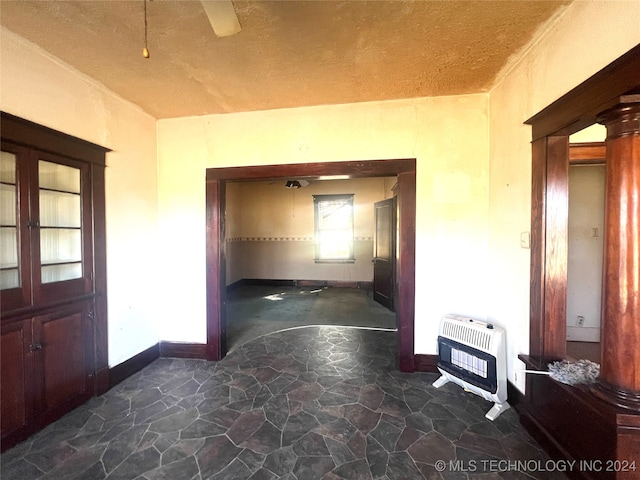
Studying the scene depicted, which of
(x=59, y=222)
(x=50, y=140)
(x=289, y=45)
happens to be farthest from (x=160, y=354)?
(x=289, y=45)

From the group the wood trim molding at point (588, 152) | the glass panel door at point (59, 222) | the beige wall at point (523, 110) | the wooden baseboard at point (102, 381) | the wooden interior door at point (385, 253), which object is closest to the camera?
the beige wall at point (523, 110)

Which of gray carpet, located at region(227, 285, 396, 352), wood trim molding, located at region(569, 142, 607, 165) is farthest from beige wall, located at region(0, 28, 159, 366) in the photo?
wood trim molding, located at region(569, 142, 607, 165)

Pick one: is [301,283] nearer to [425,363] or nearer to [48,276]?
[425,363]

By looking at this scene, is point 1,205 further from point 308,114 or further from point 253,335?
point 253,335

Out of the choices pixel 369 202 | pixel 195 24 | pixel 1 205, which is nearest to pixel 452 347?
pixel 195 24

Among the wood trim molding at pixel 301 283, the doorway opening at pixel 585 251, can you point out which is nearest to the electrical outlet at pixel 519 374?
the doorway opening at pixel 585 251

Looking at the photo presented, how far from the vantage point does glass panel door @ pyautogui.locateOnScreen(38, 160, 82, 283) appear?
2.07 meters

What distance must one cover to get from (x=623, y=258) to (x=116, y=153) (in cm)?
387

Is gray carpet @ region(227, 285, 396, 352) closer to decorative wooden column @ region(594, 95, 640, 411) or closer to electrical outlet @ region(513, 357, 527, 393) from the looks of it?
electrical outlet @ region(513, 357, 527, 393)

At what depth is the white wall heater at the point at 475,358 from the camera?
2.09 meters

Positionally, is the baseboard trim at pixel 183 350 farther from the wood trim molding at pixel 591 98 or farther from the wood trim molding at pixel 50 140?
the wood trim molding at pixel 591 98

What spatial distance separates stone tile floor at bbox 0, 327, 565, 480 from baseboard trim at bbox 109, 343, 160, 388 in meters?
0.10

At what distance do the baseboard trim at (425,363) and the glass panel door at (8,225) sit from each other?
3411 mm

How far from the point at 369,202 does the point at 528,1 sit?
5275 mm
